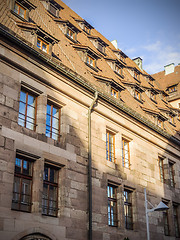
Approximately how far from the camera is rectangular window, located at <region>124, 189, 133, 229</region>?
695 inches

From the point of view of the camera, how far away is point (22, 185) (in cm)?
1266

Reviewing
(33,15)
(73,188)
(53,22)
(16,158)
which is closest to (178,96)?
(53,22)

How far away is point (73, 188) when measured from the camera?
14.5m

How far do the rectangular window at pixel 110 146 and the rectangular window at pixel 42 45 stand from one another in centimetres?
521

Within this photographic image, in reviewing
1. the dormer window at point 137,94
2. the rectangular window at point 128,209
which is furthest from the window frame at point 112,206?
the dormer window at point 137,94

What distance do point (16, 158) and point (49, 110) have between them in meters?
3.06

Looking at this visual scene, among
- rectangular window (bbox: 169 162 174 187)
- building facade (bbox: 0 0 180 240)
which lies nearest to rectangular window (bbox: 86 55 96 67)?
building facade (bbox: 0 0 180 240)

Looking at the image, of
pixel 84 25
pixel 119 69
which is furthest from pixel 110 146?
pixel 84 25

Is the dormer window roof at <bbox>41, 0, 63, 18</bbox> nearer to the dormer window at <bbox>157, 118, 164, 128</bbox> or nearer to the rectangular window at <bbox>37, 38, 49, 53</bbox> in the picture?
the rectangular window at <bbox>37, 38, 49, 53</bbox>

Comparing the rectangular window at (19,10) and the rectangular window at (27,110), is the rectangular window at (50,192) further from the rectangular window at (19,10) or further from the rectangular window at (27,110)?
the rectangular window at (19,10)

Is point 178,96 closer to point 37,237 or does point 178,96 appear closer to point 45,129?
point 45,129

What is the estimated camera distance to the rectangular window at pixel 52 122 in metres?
14.8

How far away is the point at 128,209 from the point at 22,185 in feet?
23.5

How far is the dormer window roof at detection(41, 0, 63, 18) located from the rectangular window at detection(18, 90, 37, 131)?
8607 millimetres
